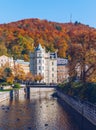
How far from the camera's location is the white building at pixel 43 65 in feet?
434

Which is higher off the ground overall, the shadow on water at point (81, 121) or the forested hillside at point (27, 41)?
the forested hillside at point (27, 41)

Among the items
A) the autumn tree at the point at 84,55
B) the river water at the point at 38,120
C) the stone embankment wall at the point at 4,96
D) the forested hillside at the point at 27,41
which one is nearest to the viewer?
the river water at the point at 38,120

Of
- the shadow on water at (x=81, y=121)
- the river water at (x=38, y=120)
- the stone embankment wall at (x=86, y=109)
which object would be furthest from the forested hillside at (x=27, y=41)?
the shadow on water at (x=81, y=121)

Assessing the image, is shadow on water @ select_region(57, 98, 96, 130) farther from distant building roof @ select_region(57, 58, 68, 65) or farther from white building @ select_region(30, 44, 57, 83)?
distant building roof @ select_region(57, 58, 68, 65)

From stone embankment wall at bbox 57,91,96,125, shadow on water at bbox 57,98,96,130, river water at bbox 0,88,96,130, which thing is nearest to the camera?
shadow on water at bbox 57,98,96,130

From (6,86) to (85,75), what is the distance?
38860 mm

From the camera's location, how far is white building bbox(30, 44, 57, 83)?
132375mm

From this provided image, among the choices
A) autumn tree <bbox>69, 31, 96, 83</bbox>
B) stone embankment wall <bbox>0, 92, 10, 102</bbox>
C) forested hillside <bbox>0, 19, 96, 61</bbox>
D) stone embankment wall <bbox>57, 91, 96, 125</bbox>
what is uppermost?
forested hillside <bbox>0, 19, 96, 61</bbox>

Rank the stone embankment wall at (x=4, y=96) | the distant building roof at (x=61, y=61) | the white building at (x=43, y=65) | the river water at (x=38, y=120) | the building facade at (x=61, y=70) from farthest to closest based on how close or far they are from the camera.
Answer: the distant building roof at (x=61, y=61) < the building facade at (x=61, y=70) < the white building at (x=43, y=65) < the stone embankment wall at (x=4, y=96) < the river water at (x=38, y=120)

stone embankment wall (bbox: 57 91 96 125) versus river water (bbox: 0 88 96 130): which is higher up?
stone embankment wall (bbox: 57 91 96 125)

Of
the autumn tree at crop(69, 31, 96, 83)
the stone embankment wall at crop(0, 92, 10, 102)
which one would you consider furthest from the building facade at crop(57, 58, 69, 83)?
the autumn tree at crop(69, 31, 96, 83)

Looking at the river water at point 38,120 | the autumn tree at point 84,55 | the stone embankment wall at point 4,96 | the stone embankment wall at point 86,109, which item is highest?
the autumn tree at point 84,55

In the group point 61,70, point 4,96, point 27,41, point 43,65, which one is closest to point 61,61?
point 61,70

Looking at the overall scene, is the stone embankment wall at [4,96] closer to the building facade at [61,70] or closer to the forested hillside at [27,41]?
the building facade at [61,70]
